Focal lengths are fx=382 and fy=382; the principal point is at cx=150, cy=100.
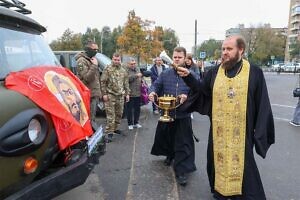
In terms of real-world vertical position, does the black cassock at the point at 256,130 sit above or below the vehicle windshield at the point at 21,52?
below

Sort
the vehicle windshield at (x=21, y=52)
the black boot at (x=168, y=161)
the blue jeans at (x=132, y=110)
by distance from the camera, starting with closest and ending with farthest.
Result: the vehicle windshield at (x=21, y=52), the black boot at (x=168, y=161), the blue jeans at (x=132, y=110)

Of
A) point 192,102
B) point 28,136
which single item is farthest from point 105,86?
point 28,136

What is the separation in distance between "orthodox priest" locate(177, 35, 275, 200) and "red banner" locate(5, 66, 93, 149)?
1.44m

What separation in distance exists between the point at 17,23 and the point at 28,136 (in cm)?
158

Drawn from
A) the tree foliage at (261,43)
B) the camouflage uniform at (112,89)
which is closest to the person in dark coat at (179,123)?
the camouflage uniform at (112,89)

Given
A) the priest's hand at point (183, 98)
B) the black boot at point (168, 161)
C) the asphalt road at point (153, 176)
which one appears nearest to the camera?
the asphalt road at point (153, 176)

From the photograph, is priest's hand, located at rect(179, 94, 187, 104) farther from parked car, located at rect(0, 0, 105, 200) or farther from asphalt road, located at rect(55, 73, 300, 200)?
parked car, located at rect(0, 0, 105, 200)

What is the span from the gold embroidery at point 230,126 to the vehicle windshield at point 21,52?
1951mm

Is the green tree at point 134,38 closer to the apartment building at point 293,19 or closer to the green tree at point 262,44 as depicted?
the green tree at point 262,44

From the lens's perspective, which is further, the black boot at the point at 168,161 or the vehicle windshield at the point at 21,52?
the black boot at the point at 168,161

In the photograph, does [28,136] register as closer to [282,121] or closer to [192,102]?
[192,102]

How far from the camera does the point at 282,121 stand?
10.2m

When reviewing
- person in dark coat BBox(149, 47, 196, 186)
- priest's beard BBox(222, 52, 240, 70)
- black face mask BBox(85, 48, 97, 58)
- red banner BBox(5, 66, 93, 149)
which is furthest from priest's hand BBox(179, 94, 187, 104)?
black face mask BBox(85, 48, 97, 58)

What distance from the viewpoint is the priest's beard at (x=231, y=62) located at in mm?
3994
